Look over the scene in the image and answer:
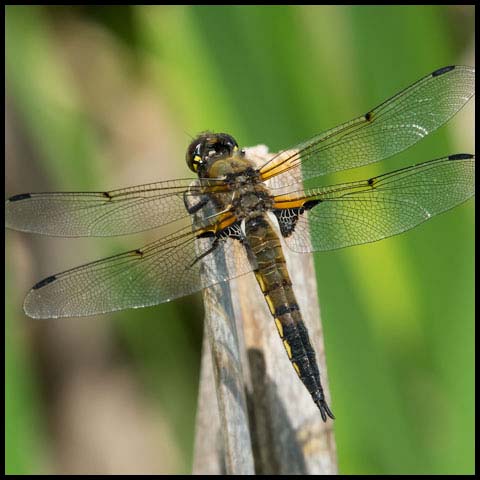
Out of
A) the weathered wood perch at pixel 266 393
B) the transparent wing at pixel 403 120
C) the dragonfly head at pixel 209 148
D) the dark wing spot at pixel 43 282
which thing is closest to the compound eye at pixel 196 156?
the dragonfly head at pixel 209 148

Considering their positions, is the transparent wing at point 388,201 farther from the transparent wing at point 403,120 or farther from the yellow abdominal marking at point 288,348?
the yellow abdominal marking at point 288,348

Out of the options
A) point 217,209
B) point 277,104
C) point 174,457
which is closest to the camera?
point 217,209

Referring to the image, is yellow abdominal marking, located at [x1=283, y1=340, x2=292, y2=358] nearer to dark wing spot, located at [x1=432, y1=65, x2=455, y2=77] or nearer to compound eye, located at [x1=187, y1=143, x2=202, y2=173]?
compound eye, located at [x1=187, y1=143, x2=202, y2=173]

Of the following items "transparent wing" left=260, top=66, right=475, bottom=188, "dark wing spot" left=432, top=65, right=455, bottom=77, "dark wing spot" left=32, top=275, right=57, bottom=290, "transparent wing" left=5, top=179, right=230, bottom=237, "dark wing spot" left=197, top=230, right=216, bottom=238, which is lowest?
"dark wing spot" left=32, top=275, right=57, bottom=290

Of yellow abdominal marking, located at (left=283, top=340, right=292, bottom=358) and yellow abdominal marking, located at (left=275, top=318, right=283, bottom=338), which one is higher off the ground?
yellow abdominal marking, located at (left=275, top=318, right=283, bottom=338)

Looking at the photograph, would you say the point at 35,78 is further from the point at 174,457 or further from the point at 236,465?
the point at 236,465

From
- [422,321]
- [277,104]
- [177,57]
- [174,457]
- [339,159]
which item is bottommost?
[174,457]

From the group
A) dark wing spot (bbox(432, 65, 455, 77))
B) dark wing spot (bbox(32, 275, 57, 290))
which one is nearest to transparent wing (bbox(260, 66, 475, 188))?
dark wing spot (bbox(432, 65, 455, 77))

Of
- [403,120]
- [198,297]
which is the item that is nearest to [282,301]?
[403,120]

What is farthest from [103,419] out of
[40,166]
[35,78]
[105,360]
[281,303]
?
[281,303]
